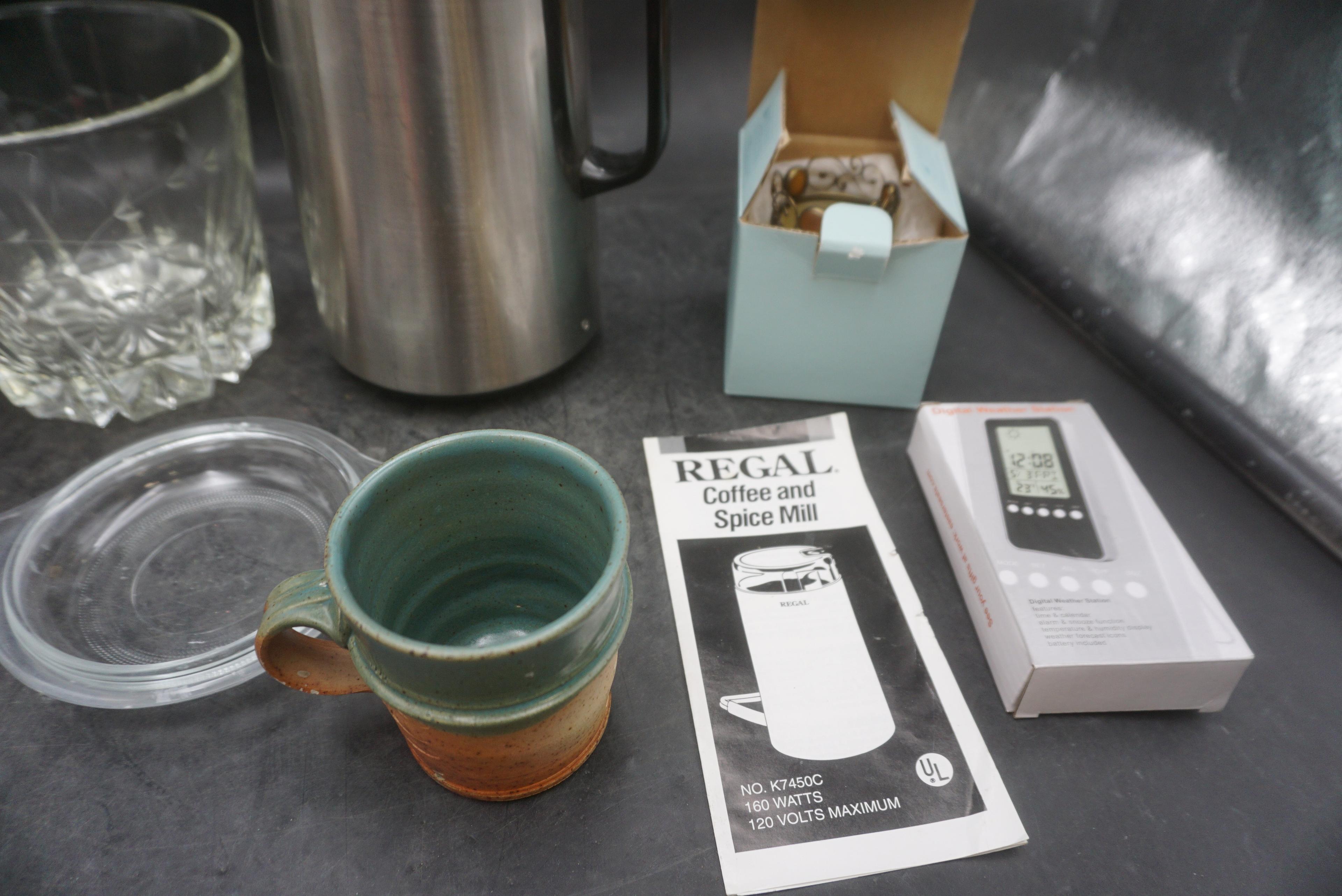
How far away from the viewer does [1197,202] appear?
0.69 meters

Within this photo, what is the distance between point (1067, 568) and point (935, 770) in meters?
0.14

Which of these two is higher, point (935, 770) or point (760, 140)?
point (760, 140)

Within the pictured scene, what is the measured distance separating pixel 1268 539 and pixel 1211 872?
25 cm

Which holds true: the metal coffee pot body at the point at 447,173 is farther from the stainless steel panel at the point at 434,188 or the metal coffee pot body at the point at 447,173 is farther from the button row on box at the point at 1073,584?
the button row on box at the point at 1073,584

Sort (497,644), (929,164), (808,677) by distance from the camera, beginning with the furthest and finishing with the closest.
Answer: (929,164)
(808,677)
(497,644)

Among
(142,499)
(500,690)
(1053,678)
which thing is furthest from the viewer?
(142,499)

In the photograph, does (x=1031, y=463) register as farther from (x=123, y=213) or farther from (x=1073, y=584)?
(x=123, y=213)

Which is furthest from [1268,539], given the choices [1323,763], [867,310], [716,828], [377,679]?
[377,679]

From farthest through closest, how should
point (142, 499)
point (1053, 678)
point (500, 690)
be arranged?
1. point (142, 499)
2. point (1053, 678)
3. point (500, 690)

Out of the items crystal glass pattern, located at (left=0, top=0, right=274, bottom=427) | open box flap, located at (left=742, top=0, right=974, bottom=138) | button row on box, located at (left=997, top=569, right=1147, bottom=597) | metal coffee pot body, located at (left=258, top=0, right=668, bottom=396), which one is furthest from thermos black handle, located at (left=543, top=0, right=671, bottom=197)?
button row on box, located at (left=997, top=569, right=1147, bottom=597)

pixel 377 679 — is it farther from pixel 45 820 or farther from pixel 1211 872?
pixel 1211 872

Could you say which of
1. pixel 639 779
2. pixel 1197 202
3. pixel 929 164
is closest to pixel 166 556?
pixel 639 779

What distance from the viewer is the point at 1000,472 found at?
1.70 ft

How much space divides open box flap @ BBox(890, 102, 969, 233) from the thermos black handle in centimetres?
17
